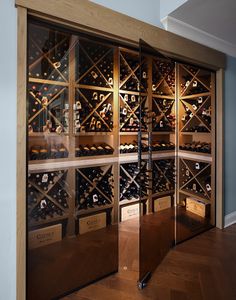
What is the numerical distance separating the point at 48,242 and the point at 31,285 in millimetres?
334

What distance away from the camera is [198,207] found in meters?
2.98

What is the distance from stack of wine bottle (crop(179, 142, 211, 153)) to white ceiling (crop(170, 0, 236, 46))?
1.38 meters

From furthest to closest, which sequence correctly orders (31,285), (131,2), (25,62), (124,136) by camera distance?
(124,136)
(131,2)
(31,285)
(25,62)

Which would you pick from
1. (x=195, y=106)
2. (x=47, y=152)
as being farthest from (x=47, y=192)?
(x=195, y=106)

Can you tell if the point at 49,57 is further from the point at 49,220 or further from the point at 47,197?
the point at 49,220

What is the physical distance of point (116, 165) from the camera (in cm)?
284

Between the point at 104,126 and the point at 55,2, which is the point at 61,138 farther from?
the point at 55,2

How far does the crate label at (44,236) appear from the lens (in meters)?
1.71

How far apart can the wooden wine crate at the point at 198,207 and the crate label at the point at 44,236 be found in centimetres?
190

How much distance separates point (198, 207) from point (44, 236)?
2.09 m

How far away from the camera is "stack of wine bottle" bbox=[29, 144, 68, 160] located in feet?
5.55

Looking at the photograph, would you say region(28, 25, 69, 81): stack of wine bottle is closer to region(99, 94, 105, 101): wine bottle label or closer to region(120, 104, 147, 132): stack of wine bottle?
region(99, 94, 105, 101): wine bottle label

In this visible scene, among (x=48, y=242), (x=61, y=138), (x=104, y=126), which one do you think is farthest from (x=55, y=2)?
(x=48, y=242)
